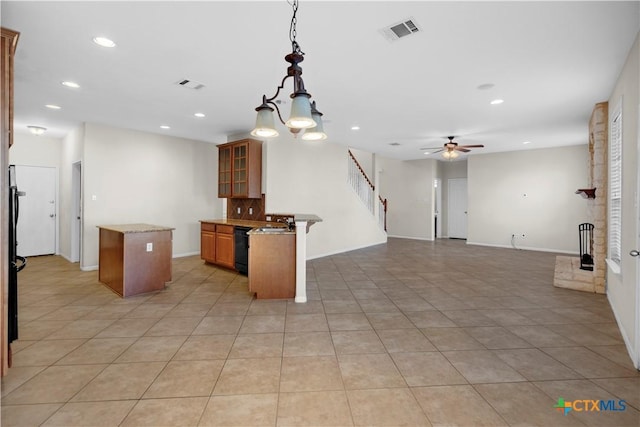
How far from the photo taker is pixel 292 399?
2.05 meters

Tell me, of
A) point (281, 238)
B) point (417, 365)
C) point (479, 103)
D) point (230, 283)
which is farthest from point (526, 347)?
point (230, 283)

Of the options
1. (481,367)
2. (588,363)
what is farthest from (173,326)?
(588,363)

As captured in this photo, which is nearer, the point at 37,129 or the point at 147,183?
the point at 37,129

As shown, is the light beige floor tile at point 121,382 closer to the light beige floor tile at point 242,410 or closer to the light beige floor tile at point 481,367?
the light beige floor tile at point 242,410

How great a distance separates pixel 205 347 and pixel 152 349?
459 mm

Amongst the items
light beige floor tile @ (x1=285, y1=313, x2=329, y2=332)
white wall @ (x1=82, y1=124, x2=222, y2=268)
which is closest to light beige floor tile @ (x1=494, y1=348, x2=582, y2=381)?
light beige floor tile @ (x1=285, y1=313, x2=329, y2=332)

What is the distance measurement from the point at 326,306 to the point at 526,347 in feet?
7.00

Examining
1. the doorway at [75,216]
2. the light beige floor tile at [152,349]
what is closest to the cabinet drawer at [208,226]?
the doorway at [75,216]

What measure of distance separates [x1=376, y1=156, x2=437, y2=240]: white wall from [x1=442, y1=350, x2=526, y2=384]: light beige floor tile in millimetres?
7945

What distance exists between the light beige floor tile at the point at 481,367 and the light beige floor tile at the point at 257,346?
150cm

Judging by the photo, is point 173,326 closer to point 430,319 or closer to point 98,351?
point 98,351

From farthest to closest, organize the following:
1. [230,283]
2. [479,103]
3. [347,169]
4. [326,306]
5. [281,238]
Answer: [347,169] → [230,283] → [479,103] → [281,238] → [326,306]

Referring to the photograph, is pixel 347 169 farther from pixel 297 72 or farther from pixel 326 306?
pixel 297 72

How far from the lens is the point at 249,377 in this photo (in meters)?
2.31
